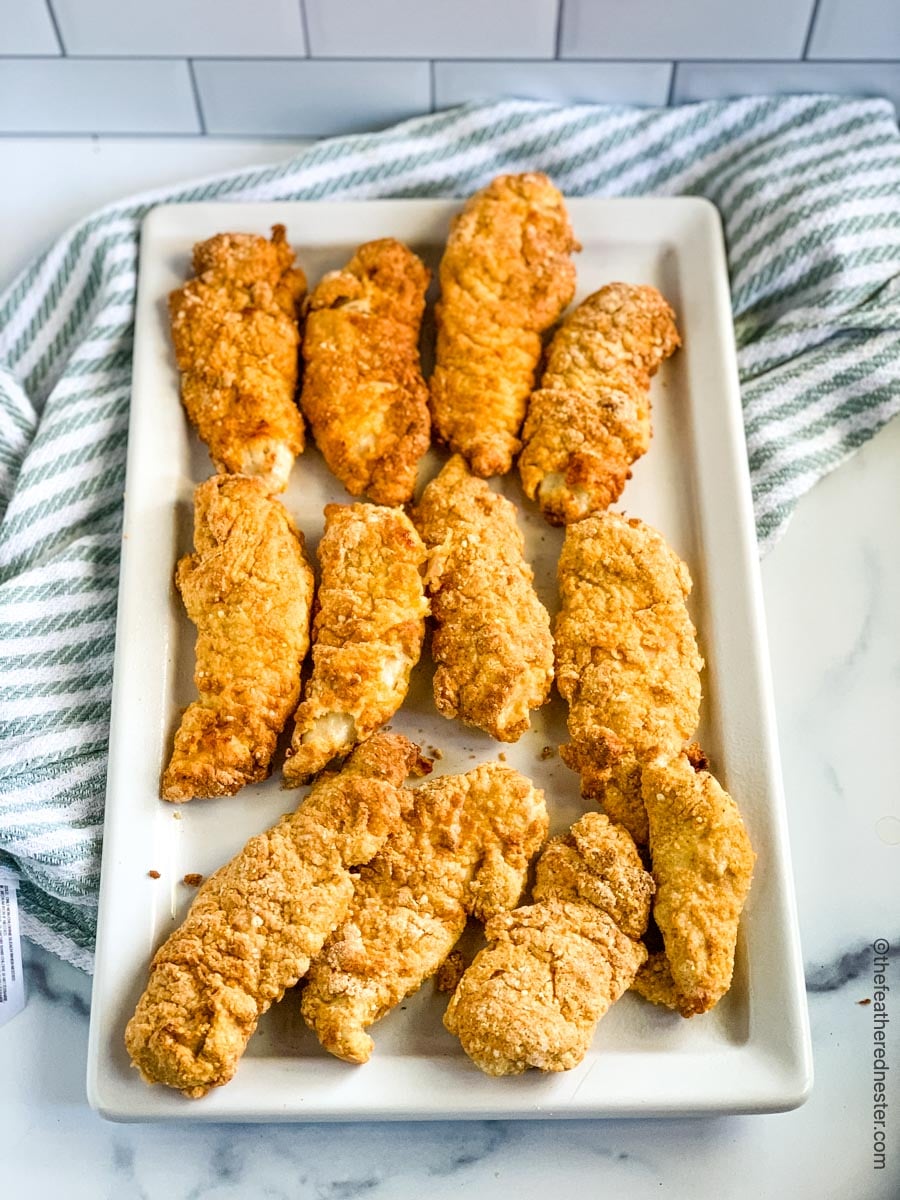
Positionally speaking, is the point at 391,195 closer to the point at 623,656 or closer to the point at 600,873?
the point at 623,656

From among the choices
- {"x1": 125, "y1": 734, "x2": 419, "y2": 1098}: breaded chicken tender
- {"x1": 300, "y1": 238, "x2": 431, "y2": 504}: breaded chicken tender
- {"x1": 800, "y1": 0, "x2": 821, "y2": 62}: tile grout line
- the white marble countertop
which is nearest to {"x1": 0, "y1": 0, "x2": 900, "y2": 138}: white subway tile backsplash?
{"x1": 800, "y1": 0, "x2": 821, "y2": 62}: tile grout line

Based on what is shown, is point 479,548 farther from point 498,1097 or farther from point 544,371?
point 498,1097

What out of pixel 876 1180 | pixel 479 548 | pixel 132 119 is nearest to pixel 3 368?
pixel 132 119

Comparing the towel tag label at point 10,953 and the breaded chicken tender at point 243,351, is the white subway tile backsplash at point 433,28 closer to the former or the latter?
the breaded chicken tender at point 243,351

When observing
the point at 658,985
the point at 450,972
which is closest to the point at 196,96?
the point at 450,972

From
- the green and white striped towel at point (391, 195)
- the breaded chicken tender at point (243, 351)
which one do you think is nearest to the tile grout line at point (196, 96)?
the green and white striped towel at point (391, 195)

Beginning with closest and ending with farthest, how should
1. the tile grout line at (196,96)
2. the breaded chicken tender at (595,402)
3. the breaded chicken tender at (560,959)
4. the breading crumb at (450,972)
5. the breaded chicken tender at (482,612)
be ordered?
the breaded chicken tender at (560,959), the breading crumb at (450,972), the breaded chicken tender at (482,612), the breaded chicken tender at (595,402), the tile grout line at (196,96)

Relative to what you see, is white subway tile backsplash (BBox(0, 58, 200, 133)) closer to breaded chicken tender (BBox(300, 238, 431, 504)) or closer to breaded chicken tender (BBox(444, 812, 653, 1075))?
breaded chicken tender (BBox(300, 238, 431, 504))
